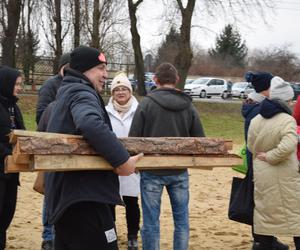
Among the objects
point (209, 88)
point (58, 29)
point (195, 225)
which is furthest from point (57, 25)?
point (195, 225)

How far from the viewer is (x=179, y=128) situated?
4.77m

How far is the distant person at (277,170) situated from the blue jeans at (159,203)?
2.24ft

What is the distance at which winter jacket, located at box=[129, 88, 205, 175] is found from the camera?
4.72m

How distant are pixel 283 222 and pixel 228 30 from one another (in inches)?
2590

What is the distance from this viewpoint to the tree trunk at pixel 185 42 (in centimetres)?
2631

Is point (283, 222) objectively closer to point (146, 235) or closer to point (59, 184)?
point (146, 235)

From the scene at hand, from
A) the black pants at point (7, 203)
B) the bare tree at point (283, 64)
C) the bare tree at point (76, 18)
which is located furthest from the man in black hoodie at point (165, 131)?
the bare tree at point (283, 64)

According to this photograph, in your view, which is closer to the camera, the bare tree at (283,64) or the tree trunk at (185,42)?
the tree trunk at (185,42)

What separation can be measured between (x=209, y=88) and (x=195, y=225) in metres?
30.2

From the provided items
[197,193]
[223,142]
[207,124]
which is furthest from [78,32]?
[223,142]

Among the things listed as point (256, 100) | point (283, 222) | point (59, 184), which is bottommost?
point (283, 222)

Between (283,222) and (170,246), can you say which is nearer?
(283,222)

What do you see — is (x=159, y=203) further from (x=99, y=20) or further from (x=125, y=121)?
(x=99, y=20)

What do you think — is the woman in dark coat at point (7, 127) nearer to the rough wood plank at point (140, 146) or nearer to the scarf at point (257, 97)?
the rough wood plank at point (140, 146)
